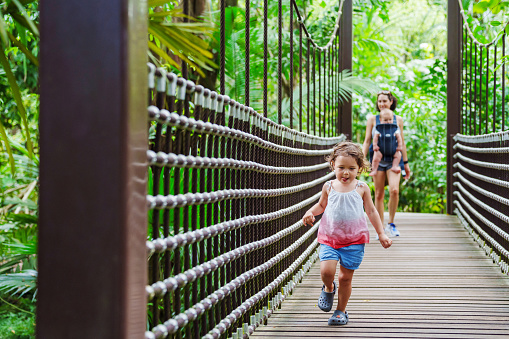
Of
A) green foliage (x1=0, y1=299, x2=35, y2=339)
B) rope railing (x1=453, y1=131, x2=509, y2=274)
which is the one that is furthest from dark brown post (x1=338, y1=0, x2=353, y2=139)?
green foliage (x1=0, y1=299, x2=35, y2=339)

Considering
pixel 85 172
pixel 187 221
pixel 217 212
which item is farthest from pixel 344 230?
pixel 85 172

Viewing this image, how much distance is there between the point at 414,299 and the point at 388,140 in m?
2.28

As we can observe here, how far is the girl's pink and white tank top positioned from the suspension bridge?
255 millimetres

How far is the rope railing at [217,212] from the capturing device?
1.48m

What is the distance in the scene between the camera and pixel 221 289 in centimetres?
199

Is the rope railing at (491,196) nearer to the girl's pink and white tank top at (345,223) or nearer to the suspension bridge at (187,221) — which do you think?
the suspension bridge at (187,221)

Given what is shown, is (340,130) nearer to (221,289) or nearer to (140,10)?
(221,289)

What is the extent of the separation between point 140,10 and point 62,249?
47cm

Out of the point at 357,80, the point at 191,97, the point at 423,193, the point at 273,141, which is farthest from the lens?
the point at 423,193

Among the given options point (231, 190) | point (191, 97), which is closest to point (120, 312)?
point (191, 97)

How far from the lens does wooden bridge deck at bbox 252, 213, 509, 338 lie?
2.67 meters

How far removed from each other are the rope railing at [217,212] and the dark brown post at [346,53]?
326 cm

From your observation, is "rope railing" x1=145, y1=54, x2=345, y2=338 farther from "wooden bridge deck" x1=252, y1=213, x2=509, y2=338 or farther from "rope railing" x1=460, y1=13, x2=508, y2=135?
"rope railing" x1=460, y1=13, x2=508, y2=135

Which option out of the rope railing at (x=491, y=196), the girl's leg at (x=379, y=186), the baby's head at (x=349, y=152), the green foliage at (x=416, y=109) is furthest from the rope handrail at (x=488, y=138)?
the green foliage at (x=416, y=109)
